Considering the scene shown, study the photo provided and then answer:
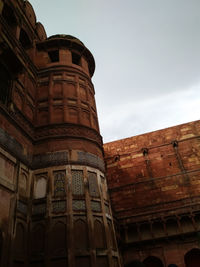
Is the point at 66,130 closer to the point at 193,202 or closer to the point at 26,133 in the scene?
the point at 26,133

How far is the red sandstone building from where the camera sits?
895 cm

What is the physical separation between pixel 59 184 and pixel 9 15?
33.3ft

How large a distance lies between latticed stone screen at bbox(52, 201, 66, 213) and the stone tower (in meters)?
0.04

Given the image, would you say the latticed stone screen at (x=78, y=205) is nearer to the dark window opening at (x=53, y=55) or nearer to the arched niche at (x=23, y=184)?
the arched niche at (x=23, y=184)

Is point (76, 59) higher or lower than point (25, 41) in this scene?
lower

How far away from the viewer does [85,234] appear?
9242 mm

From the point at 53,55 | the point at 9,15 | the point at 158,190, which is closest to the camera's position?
the point at 9,15

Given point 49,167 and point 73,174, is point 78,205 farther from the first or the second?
point 49,167

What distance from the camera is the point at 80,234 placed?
917 cm

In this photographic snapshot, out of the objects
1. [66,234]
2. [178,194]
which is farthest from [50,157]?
[178,194]

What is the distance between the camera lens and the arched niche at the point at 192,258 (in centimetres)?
1422

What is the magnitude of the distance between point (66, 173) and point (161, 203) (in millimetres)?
8527

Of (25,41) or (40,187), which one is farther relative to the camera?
(25,41)

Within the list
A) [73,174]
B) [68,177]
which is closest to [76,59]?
[73,174]
